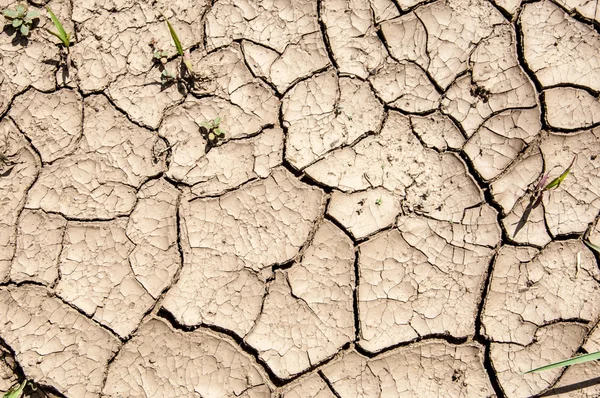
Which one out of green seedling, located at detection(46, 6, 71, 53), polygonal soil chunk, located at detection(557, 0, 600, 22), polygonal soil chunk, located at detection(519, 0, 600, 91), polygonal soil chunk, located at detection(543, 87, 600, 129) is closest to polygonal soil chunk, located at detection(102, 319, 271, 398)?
green seedling, located at detection(46, 6, 71, 53)

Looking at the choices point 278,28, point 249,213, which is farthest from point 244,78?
point 249,213

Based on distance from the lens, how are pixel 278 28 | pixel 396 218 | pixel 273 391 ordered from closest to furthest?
pixel 273 391, pixel 396 218, pixel 278 28

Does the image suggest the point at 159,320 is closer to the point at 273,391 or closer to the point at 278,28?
the point at 273,391

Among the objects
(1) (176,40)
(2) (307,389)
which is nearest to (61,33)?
(1) (176,40)

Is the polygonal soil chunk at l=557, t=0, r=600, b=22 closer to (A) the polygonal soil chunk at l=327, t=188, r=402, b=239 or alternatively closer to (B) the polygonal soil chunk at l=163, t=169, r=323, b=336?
(A) the polygonal soil chunk at l=327, t=188, r=402, b=239

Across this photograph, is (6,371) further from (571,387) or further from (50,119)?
(571,387)

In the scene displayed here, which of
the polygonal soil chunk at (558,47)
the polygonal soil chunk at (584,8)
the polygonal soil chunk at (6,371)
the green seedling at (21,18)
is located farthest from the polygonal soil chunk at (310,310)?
the green seedling at (21,18)
